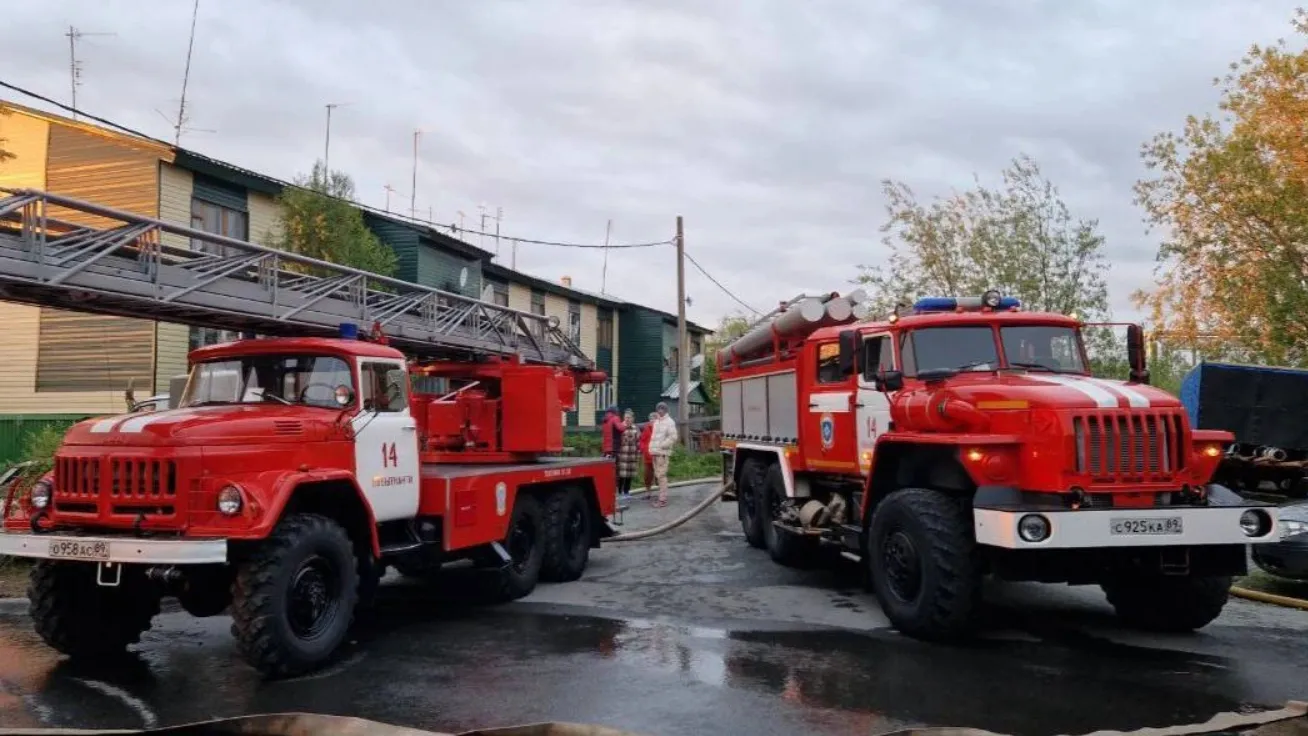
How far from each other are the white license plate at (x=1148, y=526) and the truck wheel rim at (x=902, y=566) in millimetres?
1426

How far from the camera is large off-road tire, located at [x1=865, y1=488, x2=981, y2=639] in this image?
6.96 meters

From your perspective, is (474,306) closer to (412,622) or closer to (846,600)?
(412,622)

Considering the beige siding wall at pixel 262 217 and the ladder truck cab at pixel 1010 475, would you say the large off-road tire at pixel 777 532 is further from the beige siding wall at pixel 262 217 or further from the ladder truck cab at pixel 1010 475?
the beige siding wall at pixel 262 217

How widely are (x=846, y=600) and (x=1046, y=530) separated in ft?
9.74

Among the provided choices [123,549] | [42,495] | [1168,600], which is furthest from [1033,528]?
[42,495]

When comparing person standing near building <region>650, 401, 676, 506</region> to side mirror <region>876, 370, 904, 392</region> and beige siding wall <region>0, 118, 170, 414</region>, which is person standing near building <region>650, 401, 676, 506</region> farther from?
beige siding wall <region>0, 118, 170, 414</region>

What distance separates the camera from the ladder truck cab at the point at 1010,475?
6656 millimetres

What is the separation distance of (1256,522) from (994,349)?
238cm

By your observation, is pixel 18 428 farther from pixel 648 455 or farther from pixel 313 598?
Answer: pixel 313 598

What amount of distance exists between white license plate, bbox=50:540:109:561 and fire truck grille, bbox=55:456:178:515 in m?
0.31

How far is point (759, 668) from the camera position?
6.54 m

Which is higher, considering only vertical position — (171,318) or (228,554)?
(171,318)

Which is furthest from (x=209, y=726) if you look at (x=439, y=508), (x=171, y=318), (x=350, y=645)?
(x=171, y=318)

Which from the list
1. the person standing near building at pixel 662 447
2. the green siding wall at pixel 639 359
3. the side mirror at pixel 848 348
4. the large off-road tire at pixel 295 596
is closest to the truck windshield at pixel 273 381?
the large off-road tire at pixel 295 596
